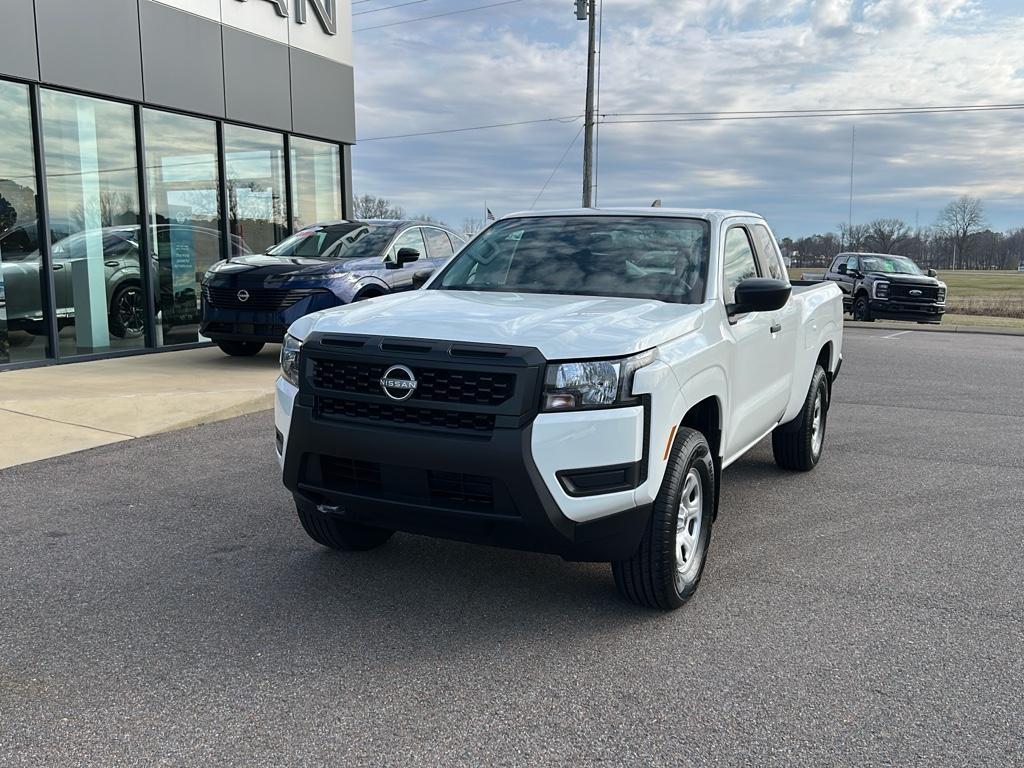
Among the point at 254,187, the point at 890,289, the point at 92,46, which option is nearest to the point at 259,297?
the point at 92,46

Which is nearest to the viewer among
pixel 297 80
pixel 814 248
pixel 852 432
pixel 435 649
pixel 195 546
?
pixel 435 649

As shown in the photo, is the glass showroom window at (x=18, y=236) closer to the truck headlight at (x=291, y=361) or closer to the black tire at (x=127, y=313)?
the black tire at (x=127, y=313)

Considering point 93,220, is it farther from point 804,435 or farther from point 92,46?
point 804,435

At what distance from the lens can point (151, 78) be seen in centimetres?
1234

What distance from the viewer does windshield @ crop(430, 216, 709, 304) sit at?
468 centimetres

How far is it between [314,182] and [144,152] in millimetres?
4110

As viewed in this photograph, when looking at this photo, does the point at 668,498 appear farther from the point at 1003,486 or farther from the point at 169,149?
the point at 169,149

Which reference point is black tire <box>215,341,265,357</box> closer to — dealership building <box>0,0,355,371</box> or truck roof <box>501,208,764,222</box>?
Answer: dealership building <box>0,0,355,371</box>

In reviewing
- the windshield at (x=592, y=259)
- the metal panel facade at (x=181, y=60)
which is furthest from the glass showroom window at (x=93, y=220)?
the windshield at (x=592, y=259)

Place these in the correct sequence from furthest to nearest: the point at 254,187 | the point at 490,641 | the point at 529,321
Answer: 1. the point at 254,187
2. the point at 529,321
3. the point at 490,641

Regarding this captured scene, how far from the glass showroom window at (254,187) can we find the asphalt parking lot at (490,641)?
9108 millimetres

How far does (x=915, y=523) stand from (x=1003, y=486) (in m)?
1.36

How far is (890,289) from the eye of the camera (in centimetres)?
2330

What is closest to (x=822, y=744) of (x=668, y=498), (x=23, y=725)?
(x=668, y=498)
